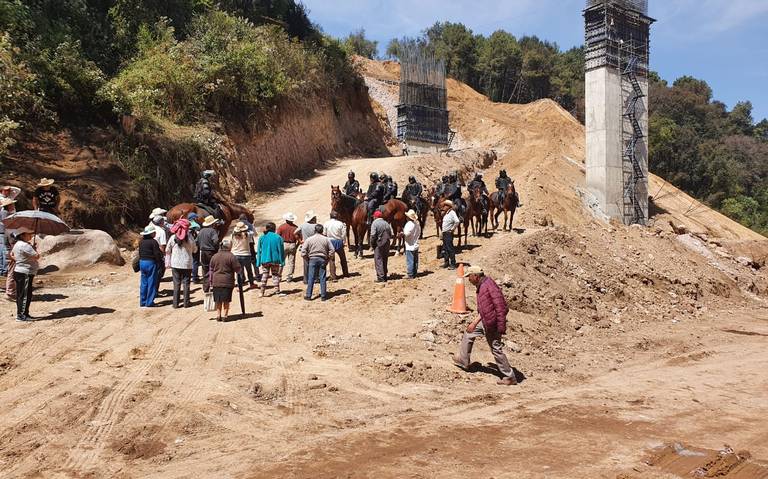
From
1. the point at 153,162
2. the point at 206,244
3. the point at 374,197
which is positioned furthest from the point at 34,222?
the point at 153,162

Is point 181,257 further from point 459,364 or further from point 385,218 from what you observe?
point 459,364

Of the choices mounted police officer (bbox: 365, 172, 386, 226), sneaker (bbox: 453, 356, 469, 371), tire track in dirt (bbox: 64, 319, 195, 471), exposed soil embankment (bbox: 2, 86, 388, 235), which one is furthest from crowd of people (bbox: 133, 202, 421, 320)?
exposed soil embankment (bbox: 2, 86, 388, 235)

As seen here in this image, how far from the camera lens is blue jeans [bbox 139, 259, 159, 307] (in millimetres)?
12102

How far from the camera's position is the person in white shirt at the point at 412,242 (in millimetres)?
13852

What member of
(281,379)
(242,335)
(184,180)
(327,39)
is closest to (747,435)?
(281,379)

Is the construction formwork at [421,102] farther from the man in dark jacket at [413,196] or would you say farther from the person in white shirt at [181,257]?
the person in white shirt at [181,257]

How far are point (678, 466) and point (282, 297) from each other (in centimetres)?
908

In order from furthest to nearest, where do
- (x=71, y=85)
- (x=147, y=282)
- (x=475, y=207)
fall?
(x=71, y=85) → (x=475, y=207) → (x=147, y=282)

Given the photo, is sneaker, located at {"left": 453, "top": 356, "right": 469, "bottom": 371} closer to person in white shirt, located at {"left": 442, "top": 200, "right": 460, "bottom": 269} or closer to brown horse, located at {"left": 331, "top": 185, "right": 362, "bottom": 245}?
person in white shirt, located at {"left": 442, "top": 200, "right": 460, "bottom": 269}

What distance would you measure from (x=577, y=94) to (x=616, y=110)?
128ft

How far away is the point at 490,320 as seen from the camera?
29.2 ft

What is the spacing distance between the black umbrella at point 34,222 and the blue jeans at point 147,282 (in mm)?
1817

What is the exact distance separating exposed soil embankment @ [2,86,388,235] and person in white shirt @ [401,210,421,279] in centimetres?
970

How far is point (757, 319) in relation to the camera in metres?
17.6
